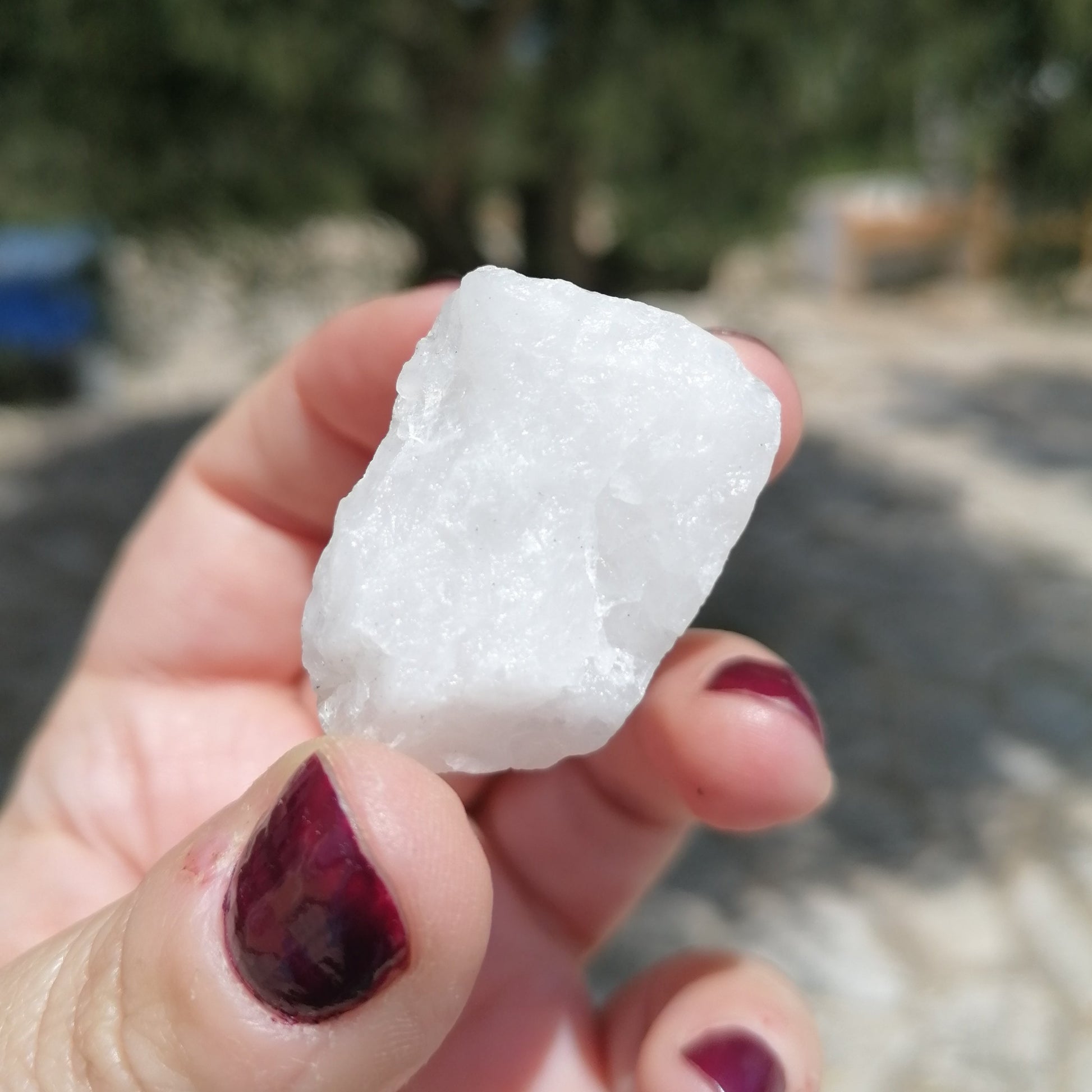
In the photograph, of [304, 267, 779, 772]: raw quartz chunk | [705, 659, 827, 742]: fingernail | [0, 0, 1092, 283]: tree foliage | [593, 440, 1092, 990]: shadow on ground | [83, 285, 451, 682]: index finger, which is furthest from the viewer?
[593, 440, 1092, 990]: shadow on ground

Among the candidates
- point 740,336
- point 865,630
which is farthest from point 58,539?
point 740,336

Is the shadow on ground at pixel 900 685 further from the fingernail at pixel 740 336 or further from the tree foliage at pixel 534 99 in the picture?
the fingernail at pixel 740 336

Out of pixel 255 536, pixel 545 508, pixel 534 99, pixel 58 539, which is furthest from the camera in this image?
pixel 58 539

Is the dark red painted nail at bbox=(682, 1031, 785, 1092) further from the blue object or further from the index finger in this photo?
the blue object

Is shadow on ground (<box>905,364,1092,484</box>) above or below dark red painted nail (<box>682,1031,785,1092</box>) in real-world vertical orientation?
below

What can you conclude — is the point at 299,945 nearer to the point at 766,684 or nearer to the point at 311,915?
the point at 311,915

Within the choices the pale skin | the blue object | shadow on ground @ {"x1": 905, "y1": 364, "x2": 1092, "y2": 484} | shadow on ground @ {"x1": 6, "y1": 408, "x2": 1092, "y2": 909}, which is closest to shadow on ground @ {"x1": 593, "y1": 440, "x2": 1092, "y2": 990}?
shadow on ground @ {"x1": 6, "y1": 408, "x2": 1092, "y2": 909}
